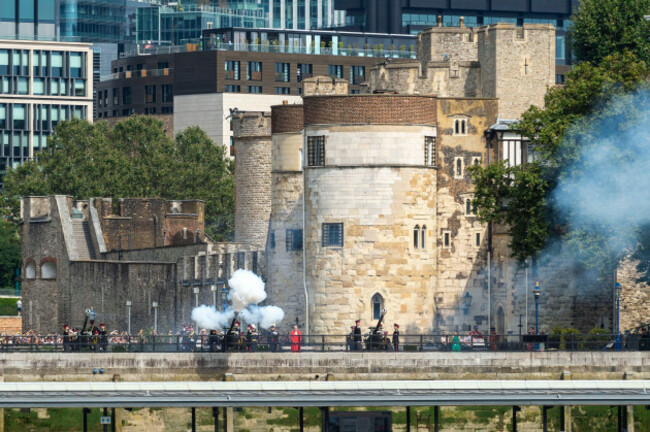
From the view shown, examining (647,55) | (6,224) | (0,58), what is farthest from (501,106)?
(0,58)

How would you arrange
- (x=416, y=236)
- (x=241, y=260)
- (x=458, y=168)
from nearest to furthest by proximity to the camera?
(x=416, y=236)
(x=458, y=168)
(x=241, y=260)

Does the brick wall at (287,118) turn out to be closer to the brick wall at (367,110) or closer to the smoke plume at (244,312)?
the brick wall at (367,110)

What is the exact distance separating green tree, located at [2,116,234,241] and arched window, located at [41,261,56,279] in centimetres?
2477

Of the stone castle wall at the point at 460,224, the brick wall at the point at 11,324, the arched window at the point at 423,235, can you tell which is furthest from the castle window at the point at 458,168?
the brick wall at the point at 11,324

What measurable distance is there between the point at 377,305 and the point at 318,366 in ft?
37.5

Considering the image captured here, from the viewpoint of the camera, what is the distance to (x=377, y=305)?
306ft

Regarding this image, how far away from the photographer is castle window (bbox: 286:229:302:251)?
10162cm

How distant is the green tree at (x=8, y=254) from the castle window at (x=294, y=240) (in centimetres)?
6622

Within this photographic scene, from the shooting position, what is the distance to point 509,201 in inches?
3725

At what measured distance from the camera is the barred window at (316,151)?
94250mm

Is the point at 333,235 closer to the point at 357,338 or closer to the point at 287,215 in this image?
the point at 287,215

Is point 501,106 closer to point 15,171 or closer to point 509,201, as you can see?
point 509,201

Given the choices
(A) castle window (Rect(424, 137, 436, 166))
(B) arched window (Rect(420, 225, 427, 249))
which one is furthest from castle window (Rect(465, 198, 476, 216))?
(B) arched window (Rect(420, 225, 427, 249))

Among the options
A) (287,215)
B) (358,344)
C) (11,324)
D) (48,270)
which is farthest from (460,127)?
(11,324)
